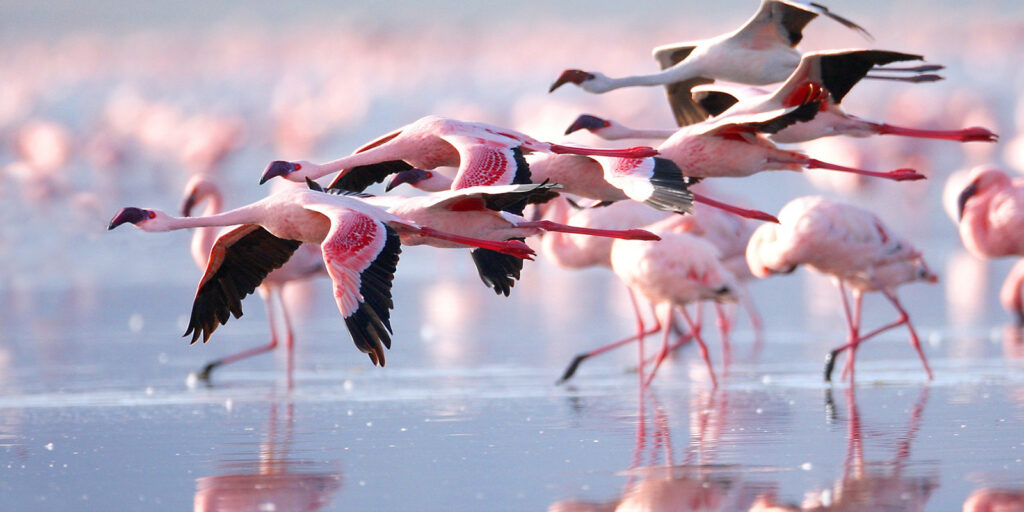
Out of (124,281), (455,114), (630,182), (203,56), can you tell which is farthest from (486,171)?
(203,56)

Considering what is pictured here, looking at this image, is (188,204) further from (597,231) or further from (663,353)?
(597,231)

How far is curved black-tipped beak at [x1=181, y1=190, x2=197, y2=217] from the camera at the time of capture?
41.4ft

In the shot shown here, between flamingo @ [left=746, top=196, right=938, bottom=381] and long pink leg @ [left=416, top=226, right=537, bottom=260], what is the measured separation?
3.00m

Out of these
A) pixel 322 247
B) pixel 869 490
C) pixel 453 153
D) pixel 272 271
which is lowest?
pixel 869 490

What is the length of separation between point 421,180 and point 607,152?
1075 millimetres

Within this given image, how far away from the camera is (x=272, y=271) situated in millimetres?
9953

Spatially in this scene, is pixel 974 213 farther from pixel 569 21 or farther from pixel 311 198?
pixel 569 21

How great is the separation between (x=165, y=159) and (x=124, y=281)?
46.0ft

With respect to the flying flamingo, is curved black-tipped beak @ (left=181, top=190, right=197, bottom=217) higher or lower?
higher

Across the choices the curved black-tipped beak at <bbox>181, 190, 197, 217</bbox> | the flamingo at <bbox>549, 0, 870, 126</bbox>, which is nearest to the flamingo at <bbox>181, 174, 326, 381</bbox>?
the curved black-tipped beak at <bbox>181, 190, 197, 217</bbox>

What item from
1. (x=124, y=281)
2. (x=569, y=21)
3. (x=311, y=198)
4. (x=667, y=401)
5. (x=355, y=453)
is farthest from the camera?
(x=569, y=21)

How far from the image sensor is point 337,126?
33781 mm

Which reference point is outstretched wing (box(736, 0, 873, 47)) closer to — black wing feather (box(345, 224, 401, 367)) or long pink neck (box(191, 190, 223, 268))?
black wing feather (box(345, 224, 401, 367))

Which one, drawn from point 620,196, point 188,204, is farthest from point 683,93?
point 188,204
